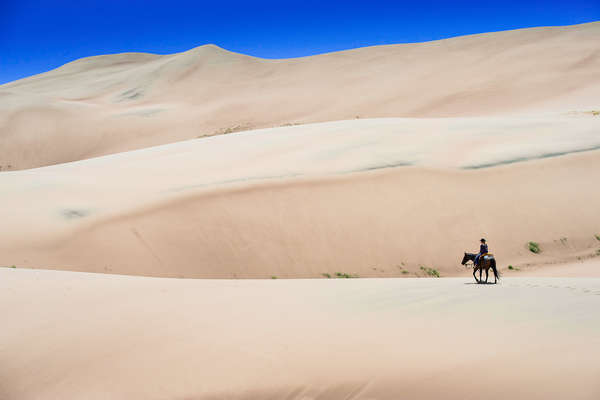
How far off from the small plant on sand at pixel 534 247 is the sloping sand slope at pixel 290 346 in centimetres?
697

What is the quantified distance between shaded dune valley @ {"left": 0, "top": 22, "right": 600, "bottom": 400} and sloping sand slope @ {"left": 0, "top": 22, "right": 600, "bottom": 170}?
9.49 m

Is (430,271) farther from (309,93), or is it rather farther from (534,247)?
(309,93)

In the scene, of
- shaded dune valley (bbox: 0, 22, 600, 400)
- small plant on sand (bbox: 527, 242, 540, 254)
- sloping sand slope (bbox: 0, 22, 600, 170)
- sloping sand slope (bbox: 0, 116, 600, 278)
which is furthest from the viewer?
sloping sand slope (bbox: 0, 22, 600, 170)

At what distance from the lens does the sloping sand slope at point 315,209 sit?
12.4 m

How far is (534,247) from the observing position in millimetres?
13484

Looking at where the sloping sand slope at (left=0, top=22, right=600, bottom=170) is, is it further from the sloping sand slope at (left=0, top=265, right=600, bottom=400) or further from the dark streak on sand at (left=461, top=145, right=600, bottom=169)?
the sloping sand slope at (left=0, top=265, right=600, bottom=400)

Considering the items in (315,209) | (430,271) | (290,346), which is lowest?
(430,271)

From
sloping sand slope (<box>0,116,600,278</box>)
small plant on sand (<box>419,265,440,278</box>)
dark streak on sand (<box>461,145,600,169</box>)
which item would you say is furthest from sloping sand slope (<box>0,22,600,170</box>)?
small plant on sand (<box>419,265,440,278</box>)

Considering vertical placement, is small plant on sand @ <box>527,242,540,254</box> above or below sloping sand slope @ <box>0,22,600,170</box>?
below

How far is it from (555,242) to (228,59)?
68439 millimetres

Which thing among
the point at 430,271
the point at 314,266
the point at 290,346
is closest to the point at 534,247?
the point at 430,271

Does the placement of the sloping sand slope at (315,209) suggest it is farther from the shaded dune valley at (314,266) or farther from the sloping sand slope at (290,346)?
the sloping sand slope at (290,346)

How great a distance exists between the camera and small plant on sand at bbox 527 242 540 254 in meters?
13.4

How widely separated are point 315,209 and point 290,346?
9416 mm
